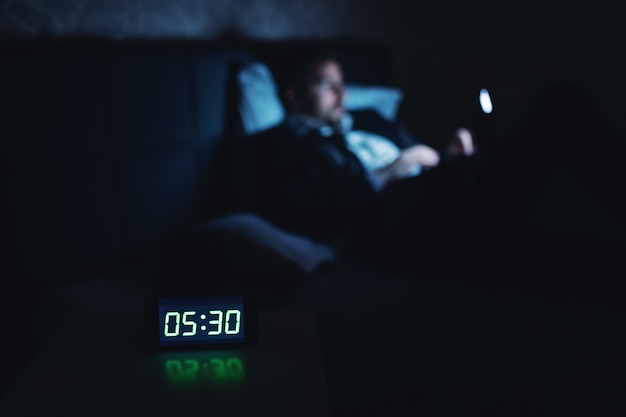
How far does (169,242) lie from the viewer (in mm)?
1199

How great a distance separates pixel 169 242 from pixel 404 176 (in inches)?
52.7

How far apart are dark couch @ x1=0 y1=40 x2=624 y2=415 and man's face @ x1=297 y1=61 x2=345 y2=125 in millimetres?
328

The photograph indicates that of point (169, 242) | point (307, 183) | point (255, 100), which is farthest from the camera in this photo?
point (255, 100)

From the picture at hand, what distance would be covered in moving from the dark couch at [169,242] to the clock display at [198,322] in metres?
0.17

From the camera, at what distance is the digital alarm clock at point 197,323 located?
3.46ft

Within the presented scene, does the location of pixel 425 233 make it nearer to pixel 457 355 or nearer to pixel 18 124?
pixel 457 355

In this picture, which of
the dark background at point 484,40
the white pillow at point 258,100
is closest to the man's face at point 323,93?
the white pillow at point 258,100

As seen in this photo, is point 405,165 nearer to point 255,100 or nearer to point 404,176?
point 404,176

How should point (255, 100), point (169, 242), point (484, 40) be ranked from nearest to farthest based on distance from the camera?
1. point (169, 242)
2. point (255, 100)
3. point (484, 40)

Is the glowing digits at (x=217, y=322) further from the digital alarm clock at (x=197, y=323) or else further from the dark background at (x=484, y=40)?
the dark background at (x=484, y=40)

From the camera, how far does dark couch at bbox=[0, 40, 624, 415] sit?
46.6 inches

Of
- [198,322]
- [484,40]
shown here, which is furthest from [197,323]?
[484,40]

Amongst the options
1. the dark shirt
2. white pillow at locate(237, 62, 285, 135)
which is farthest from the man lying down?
white pillow at locate(237, 62, 285, 135)

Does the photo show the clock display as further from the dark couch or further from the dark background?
the dark background
